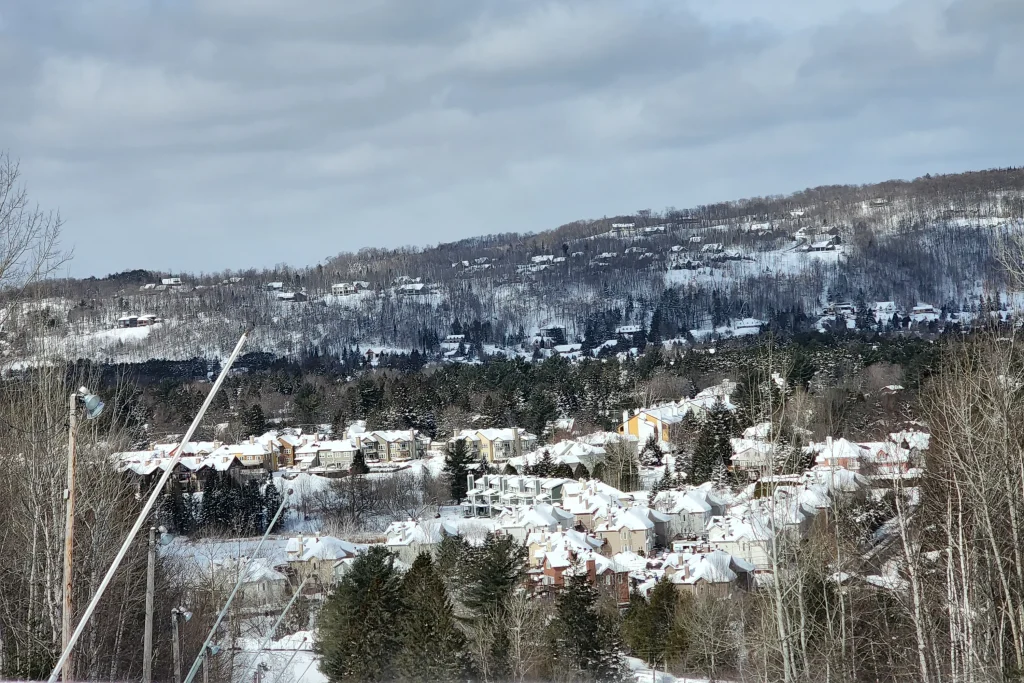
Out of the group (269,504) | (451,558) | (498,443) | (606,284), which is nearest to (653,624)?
(451,558)

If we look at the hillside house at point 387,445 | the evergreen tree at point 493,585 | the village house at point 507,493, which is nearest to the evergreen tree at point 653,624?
the evergreen tree at point 493,585

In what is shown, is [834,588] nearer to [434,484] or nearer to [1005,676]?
[1005,676]

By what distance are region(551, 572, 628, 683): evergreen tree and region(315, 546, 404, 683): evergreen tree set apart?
2.91m

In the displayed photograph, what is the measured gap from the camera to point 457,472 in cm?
4150

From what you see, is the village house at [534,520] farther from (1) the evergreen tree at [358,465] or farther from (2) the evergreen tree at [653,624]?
(1) the evergreen tree at [358,465]

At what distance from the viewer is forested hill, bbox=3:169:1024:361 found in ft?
409

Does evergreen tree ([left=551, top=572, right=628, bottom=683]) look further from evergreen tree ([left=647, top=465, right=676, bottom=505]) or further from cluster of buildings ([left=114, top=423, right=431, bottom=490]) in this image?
cluster of buildings ([left=114, top=423, right=431, bottom=490])

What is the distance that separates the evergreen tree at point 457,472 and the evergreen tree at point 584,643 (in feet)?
75.8

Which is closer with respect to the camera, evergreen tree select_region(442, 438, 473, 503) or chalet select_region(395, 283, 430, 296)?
evergreen tree select_region(442, 438, 473, 503)

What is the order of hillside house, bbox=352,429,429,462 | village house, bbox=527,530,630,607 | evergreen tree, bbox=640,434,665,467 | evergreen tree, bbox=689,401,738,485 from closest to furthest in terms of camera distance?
village house, bbox=527,530,630,607 < evergreen tree, bbox=689,401,738,485 < evergreen tree, bbox=640,434,665,467 < hillside house, bbox=352,429,429,462

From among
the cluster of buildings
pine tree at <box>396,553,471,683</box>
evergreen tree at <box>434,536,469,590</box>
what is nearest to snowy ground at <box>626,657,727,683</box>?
pine tree at <box>396,553,471,683</box>

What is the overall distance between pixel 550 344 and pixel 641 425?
7092 centimetres

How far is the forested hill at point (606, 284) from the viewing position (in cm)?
12469

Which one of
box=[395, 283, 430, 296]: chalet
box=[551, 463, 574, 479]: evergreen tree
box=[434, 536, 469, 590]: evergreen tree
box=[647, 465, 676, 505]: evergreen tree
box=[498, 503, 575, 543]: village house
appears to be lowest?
box=[647, 465, 676, 505]: evergreen tree
